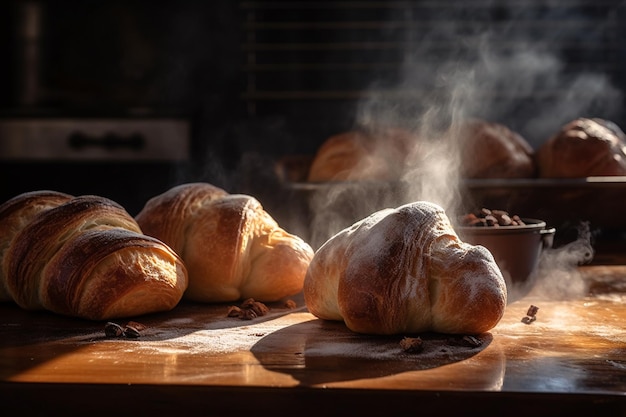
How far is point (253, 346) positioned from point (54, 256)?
0.53m

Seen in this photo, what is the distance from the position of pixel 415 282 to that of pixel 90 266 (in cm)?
63

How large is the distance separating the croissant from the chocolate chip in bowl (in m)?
0.65

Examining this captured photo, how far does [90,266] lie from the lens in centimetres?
141

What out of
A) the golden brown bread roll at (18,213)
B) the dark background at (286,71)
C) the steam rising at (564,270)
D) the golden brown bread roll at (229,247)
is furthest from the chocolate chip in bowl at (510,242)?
the dark background at (286,71)

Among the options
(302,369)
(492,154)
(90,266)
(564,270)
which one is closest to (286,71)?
(492,154)

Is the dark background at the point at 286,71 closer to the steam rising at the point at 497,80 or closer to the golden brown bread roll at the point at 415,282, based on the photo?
the steam rising at the point at 497,80

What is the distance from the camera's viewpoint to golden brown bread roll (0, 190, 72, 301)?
5.35 feet

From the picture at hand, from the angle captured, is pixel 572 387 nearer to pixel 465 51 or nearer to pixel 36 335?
pixel 36 335

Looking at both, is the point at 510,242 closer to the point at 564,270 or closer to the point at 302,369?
the point at 564,270

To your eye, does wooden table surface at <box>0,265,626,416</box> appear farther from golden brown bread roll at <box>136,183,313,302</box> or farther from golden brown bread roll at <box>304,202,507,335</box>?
golden brown bread roll at <box>136,183,313,302</box>

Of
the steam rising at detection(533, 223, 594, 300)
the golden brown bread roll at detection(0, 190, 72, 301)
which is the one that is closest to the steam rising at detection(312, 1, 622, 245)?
the steam rising at detection(533, 223, 594, 300)

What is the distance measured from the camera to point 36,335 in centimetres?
131

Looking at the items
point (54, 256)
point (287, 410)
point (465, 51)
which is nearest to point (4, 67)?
point (465, 51)

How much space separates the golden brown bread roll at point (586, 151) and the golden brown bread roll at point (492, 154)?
13 centimetres
